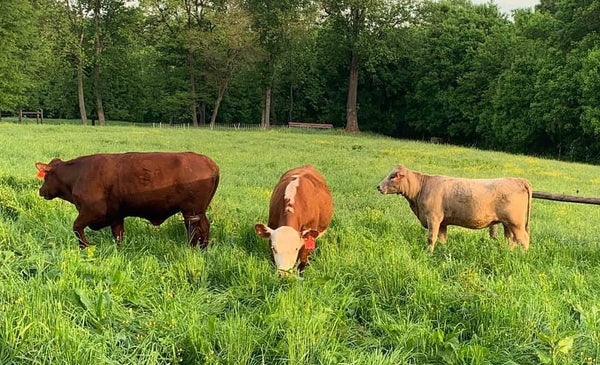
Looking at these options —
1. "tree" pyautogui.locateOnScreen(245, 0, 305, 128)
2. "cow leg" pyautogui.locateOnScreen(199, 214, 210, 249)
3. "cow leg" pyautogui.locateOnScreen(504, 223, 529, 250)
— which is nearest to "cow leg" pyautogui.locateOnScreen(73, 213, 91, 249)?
"cow leg" pyautogui.locateOnScreen(199, 214, 210, 249)

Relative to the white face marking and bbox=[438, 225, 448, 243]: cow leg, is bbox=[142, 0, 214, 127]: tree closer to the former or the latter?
bbox=[438, 225, 448, 243]: cow leg

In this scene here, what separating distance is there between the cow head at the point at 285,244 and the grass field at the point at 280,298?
0.72 feet

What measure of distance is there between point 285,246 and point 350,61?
53.4 meters

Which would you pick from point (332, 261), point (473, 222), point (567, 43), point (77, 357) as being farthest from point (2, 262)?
point (567, 43)

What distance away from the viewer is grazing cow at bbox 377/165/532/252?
26.8ft

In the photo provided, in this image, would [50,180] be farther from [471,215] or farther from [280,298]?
[471,215]

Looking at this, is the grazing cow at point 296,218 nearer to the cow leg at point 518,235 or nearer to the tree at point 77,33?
the cow leg at point 518,235

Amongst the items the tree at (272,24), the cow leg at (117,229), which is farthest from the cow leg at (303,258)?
the tree at (272,24)

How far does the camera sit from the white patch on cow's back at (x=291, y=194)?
6.75m

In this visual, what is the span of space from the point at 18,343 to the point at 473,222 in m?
6.85

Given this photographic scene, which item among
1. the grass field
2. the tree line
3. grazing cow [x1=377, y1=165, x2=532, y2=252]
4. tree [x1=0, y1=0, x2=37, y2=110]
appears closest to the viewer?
the grass field

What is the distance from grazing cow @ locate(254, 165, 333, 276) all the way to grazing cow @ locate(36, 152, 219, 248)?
1138mm

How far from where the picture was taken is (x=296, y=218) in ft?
21.9

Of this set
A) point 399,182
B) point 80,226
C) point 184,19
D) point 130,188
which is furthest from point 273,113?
point 80,226
